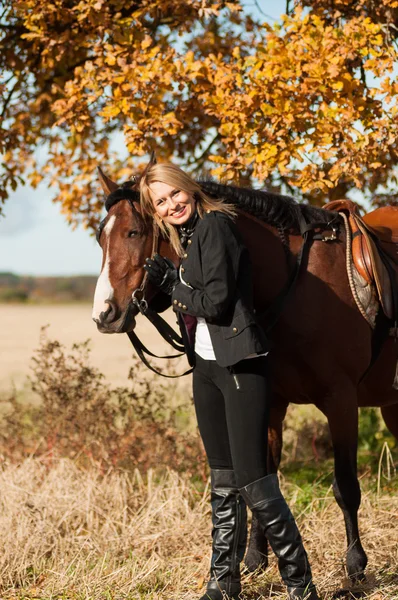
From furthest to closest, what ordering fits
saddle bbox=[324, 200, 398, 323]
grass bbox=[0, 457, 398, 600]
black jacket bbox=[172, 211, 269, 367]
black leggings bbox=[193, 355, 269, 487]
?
grass bbox=[0, 457, 398, 600], saddle bbox=[324, 200, 398, 323], black leggings bbox=[193, 355, 269, 487], black jacket bbox=[172, 211, 269, 367]

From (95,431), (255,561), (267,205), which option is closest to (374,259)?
(267,205)

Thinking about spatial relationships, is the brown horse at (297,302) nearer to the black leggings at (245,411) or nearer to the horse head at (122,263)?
the horse head at (122,263)

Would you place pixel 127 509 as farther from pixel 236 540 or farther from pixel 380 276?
pixel 380 276

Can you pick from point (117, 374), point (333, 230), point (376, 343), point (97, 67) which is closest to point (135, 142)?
point (97, 67)

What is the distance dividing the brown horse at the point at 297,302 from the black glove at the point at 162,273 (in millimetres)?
111

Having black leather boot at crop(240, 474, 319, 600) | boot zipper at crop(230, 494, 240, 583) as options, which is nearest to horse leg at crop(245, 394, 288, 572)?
boot zipper at crop(230, 494, 240, 583)

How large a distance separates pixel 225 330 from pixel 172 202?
0.63 meters

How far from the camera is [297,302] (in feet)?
13.3

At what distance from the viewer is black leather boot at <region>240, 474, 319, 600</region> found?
3529mm

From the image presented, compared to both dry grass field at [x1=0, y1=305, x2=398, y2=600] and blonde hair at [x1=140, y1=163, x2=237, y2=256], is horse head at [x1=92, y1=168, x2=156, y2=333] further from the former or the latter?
dry grass field at [x1=0, y1=305, x2=398, y2=600]

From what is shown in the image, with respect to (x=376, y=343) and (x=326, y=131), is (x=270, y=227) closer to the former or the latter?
(x=376, y=343)

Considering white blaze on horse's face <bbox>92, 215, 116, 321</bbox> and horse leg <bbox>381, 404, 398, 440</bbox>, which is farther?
horse leg <bbox>381, 404, 398, 440</bbox>

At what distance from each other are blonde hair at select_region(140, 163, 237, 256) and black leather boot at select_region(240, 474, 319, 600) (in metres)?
1.16

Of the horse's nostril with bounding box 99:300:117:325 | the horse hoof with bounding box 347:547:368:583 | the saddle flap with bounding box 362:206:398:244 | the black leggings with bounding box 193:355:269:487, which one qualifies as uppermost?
the saddle flap with bounding box 362:206:398:244
